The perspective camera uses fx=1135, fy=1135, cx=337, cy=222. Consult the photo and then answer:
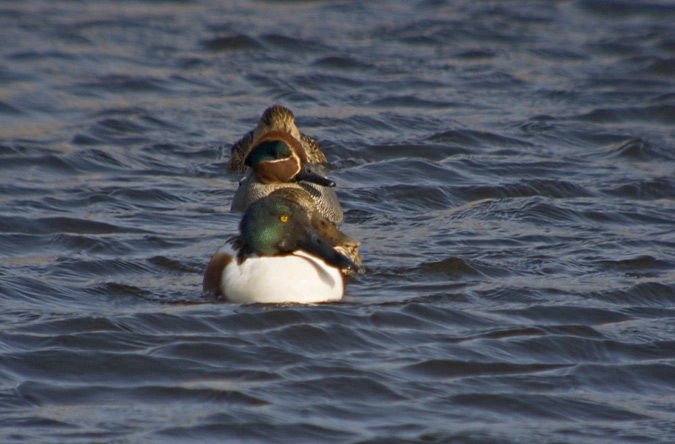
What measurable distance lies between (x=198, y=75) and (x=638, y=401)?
10.7 meters

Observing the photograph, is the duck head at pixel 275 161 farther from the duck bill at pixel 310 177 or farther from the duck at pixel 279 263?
the duck at pixel 279 263

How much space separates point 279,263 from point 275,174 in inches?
121

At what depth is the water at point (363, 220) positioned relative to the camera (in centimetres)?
596

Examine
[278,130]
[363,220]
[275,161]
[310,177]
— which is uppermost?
[278,130]

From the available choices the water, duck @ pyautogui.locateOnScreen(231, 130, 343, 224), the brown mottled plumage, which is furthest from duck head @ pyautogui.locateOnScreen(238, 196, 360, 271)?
duck @ pyautogui.locateOnScreen(231, 130, 343, 224)

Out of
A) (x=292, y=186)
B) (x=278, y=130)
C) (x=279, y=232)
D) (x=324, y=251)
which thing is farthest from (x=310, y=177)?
(x=324, y=251)

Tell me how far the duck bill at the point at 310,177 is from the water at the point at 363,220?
1.80ft

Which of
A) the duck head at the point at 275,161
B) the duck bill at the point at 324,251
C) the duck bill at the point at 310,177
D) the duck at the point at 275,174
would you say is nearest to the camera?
the duck bill at the point at 324,251

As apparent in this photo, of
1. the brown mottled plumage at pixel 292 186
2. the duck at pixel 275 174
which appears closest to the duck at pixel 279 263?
the brown mottled plumage at pixel 292 186

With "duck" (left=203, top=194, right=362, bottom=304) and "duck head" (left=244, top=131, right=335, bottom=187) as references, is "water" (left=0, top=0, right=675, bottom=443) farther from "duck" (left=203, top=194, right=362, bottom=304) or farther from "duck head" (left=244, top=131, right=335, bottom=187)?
"duck head" (left=244, top=131, right=335, bottom=187)

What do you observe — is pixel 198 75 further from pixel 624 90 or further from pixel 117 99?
pixel 624 90

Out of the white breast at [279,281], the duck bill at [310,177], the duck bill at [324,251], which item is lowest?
the white breast at [279,281]

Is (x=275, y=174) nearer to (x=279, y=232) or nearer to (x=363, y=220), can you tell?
(x=363, y=220)

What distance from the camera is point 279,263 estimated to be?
7.67m
